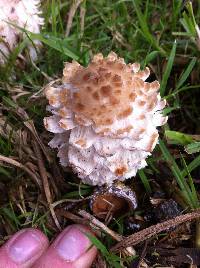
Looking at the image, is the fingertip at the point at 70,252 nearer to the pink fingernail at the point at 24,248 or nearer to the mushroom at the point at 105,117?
the pink fingernail at the point at 24,248

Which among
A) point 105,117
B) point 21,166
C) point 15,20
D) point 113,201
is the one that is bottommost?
point 113,201

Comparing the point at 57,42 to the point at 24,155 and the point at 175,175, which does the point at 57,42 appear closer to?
the point at 24,155

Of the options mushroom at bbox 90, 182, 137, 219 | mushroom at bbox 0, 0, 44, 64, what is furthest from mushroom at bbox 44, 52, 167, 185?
mushroom at bbox 0, 0, 44, 64

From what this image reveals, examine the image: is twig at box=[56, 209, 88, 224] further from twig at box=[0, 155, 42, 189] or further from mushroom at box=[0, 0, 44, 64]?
mushroom at box=[0, 0, 44, 64]

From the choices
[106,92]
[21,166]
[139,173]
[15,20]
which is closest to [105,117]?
[106,92]

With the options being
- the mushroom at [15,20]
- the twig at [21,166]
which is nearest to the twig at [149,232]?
the twig at [21,166]

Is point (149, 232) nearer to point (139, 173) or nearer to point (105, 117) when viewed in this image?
point (139, 173)

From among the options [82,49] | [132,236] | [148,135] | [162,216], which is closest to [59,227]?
[132,236]
